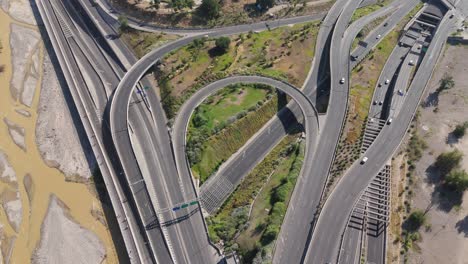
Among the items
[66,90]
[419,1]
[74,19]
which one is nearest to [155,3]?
[74,19]

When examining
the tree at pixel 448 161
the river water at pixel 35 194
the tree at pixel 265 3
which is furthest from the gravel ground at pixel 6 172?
the tree at pixel 448 161

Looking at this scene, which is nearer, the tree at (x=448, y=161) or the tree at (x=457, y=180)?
the tree at (x=457, y=180)

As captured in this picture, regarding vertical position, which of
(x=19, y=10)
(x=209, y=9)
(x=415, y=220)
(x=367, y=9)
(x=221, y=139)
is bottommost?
(x=415, y=220)

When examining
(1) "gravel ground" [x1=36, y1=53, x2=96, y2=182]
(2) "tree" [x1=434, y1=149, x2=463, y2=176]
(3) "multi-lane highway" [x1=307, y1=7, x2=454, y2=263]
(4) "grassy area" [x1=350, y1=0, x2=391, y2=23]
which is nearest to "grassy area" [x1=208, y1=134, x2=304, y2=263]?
(3) "multi-lane highway" [x1=307, y1=7, x2=454, y2=263]

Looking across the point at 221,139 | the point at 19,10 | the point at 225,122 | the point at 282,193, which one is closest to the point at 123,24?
the point at 19,10

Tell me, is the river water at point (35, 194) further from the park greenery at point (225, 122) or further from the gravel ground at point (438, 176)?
the gravel ground at point (438, 176)

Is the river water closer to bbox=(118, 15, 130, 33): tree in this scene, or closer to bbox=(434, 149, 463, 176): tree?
bbox=(118, 15, 130, 33): tree

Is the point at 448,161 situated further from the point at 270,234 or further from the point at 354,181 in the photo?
the point at 270,234
